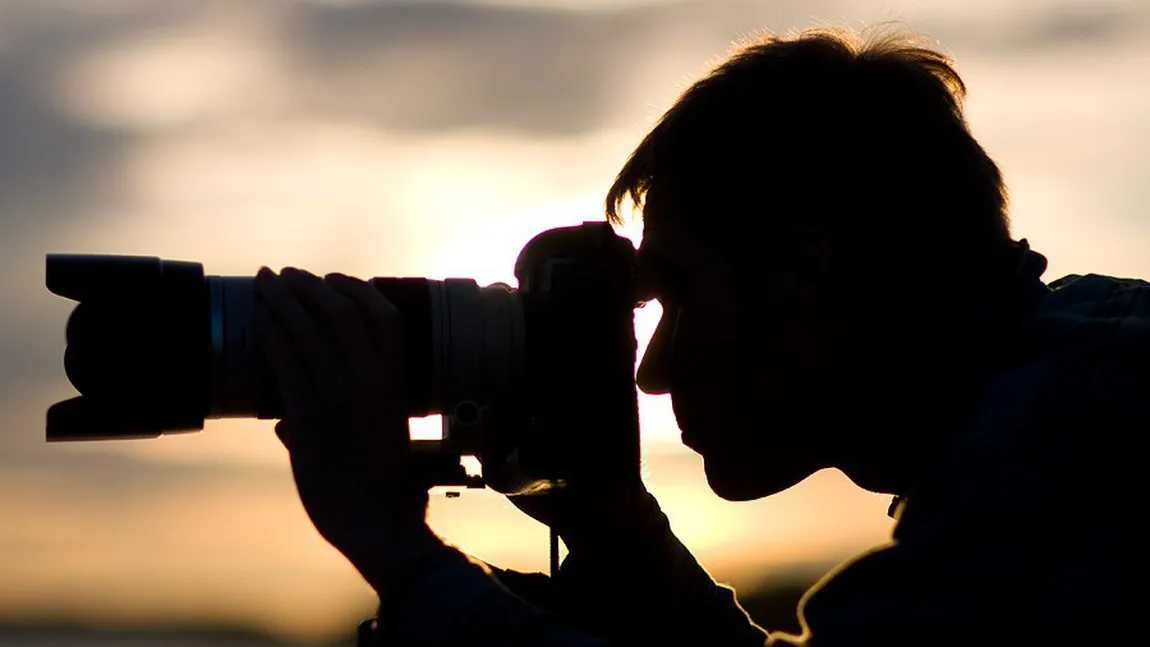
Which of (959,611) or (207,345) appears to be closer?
(959,611)

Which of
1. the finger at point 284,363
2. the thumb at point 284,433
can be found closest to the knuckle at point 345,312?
the finger at point 284,363

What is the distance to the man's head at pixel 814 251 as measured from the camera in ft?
9.26

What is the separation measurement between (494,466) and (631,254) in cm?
51

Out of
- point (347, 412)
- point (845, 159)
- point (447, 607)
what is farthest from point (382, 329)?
point (845, 159)

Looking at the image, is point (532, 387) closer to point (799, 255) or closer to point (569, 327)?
point (569, 327)

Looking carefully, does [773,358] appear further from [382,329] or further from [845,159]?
[382,329]

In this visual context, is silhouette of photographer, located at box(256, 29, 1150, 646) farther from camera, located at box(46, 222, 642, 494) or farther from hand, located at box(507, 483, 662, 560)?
camera, located at box(46, 222, 642, 494)

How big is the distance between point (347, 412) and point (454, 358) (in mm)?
448

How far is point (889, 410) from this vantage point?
2.79 metres

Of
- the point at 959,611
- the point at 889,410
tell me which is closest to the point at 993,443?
the point at 959,611

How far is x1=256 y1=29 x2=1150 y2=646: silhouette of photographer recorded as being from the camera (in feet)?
7.07

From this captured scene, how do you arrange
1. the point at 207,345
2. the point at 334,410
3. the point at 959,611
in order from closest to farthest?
the point at 959,611 → the point at 334,410 → the point at 207,345

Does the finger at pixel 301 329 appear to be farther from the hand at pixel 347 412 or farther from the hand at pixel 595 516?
the hand at pixel 595 516

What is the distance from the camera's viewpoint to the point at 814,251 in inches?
113
